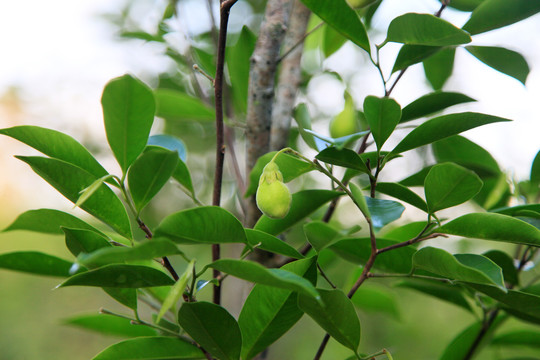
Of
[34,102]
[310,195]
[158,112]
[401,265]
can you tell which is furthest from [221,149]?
[34,102]

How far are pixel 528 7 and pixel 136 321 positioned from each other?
526mm

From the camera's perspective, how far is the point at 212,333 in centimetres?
42

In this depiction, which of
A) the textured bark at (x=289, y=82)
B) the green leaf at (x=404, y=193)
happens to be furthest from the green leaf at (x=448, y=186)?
the textured bark at (x=289, y=82)

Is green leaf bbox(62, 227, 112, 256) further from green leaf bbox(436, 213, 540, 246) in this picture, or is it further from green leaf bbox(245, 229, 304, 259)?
green leaf bbox(436, 213, 540, 246)

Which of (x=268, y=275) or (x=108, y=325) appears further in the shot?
(x=108, y=325)

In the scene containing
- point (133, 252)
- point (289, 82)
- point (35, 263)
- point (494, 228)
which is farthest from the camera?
point (289, 82)

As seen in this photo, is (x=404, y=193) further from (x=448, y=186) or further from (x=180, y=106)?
(x=180, y=106)

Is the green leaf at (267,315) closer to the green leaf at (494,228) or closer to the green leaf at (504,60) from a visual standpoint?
the green leaf at (494,228)

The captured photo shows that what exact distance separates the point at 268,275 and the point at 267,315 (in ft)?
0.54

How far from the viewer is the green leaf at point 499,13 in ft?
1.53

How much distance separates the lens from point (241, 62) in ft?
2.49

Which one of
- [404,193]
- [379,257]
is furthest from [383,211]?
[379,257]

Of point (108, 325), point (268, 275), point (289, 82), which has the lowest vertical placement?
point (108, 325)

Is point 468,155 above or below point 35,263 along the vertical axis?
above
